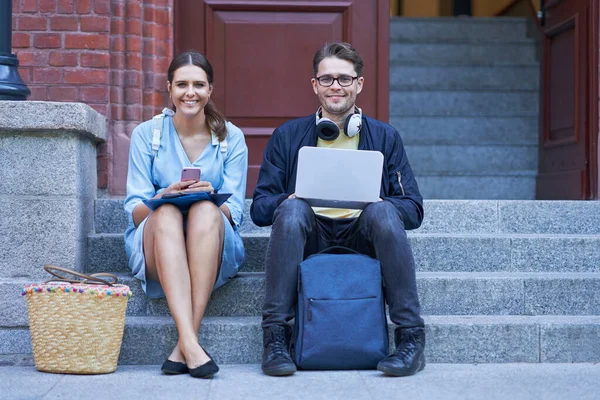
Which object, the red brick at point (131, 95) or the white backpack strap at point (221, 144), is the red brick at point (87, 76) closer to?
the red brick at point (131, 95)

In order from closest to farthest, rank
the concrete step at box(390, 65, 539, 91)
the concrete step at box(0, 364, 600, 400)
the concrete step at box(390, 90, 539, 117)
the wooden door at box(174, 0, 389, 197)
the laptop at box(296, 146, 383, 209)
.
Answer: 1. the concrete step at box(0, 364, 600, 400)
2. the laptop at box(296, 146, 383, 209)
3. the wooden door at box(174, 0, 389, 197)
4. the concrete step at box(390, 90, 539, 117)
5. the concrete step at box(390, 65, 539, 91)

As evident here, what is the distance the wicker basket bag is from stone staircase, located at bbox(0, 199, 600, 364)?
27cm

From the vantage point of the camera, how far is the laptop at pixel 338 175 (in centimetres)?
367

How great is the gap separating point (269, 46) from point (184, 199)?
198 cm

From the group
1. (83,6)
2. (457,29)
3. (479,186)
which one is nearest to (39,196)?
(83,6)

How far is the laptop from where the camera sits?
367 cm

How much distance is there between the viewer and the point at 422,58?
24.5 ft

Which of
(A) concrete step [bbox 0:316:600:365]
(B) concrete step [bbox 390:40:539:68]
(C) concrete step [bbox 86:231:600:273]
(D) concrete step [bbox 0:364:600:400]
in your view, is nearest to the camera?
(D) concrete step [bbox 0:364:600:400]

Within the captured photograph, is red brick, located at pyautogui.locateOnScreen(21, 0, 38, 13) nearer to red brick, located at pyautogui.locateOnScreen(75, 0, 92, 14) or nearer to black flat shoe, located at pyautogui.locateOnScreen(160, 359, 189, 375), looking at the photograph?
red brick, located at pyautogui.locateOnScreen(75, 0, 92, 14)

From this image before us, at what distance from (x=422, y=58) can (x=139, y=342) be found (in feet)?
14.2

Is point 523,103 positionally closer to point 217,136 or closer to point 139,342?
point 217,136

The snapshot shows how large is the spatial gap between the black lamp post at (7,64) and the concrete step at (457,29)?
3996 mm

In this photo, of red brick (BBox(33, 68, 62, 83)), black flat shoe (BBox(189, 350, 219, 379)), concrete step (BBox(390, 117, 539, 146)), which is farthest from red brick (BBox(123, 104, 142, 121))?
concrete step (BBox(390, 117, 539, 146))

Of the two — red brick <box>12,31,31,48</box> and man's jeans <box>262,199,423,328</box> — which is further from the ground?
red brick <box>12,31,31,48</box>
